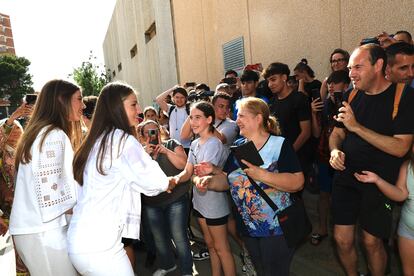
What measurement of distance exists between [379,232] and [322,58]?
3936 mm

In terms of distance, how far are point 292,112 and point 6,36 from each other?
87.7 metres

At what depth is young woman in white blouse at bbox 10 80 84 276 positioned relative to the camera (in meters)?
2.13

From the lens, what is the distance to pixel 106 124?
6.86 feet

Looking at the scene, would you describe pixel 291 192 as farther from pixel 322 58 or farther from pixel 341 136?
pixel 322 58

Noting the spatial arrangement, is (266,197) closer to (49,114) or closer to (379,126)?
(379,126)

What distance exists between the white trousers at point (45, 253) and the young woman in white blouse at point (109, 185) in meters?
0.23

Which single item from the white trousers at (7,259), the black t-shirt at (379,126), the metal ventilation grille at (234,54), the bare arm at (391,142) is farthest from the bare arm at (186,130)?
the metal ventilation grille at (234,54)

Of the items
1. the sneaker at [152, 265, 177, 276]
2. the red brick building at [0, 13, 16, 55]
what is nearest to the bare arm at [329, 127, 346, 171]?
the sneaker at [152, 265, 177, 276]

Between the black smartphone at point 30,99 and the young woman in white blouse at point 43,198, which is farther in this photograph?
the black smartphone at point 30,99

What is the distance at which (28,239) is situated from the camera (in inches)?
84.9

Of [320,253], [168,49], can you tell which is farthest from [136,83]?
[320,253]

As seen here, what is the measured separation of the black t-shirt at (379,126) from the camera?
2.45m

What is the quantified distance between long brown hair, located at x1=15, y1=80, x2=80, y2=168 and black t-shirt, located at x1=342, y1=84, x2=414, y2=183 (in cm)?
218

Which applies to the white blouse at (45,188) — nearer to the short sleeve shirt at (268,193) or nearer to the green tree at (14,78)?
the short sleeve shirt at (268,193)
